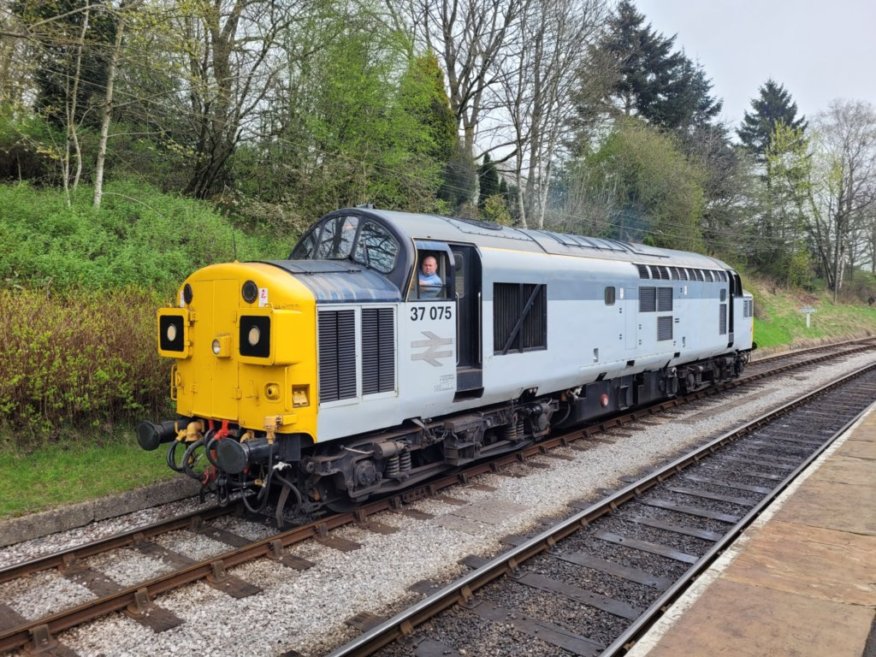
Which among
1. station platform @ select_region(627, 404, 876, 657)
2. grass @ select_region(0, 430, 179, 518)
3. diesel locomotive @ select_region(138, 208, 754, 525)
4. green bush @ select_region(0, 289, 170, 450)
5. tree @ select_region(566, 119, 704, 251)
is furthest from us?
tree @ select_region(566, 119, 704, 251)

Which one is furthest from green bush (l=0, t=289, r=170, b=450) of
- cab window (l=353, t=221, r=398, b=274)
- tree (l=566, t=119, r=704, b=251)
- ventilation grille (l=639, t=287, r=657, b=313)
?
tree (l=566, t=119, r=704, b=251)

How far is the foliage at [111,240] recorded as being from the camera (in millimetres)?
9703

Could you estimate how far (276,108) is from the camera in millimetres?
16906

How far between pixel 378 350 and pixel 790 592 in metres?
4.00

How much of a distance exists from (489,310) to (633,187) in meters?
25.9

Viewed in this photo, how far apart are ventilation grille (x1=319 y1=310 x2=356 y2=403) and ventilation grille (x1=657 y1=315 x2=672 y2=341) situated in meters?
7.68

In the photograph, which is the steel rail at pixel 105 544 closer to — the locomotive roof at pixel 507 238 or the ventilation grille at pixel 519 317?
the locomotive roof at pixel 507 238

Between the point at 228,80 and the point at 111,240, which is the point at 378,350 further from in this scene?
the point at 228,80

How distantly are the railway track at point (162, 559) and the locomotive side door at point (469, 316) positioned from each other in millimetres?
1366

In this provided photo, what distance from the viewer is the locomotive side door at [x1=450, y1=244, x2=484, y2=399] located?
24.3 feet

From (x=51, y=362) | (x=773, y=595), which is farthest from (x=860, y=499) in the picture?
(x=51, y=362)

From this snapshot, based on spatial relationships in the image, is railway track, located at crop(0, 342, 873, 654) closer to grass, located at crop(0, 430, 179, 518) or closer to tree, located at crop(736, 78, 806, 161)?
grass, located at crop(0, 430, 179, 518)

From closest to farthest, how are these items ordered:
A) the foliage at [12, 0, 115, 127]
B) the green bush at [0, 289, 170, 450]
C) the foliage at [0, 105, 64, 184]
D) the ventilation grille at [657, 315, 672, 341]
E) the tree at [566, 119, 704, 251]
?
the green bush at [0, 289, 170, 450]
the foliage at [12, 0, 115, 127]
the ventilation grille at [657, 315, 672, 341]
the foliage at [0, 105, 64, 184]
the tree at [566, 119, 704, 251]

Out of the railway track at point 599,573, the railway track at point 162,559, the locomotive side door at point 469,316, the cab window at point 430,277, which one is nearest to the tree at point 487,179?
the railway track at point 599,573
